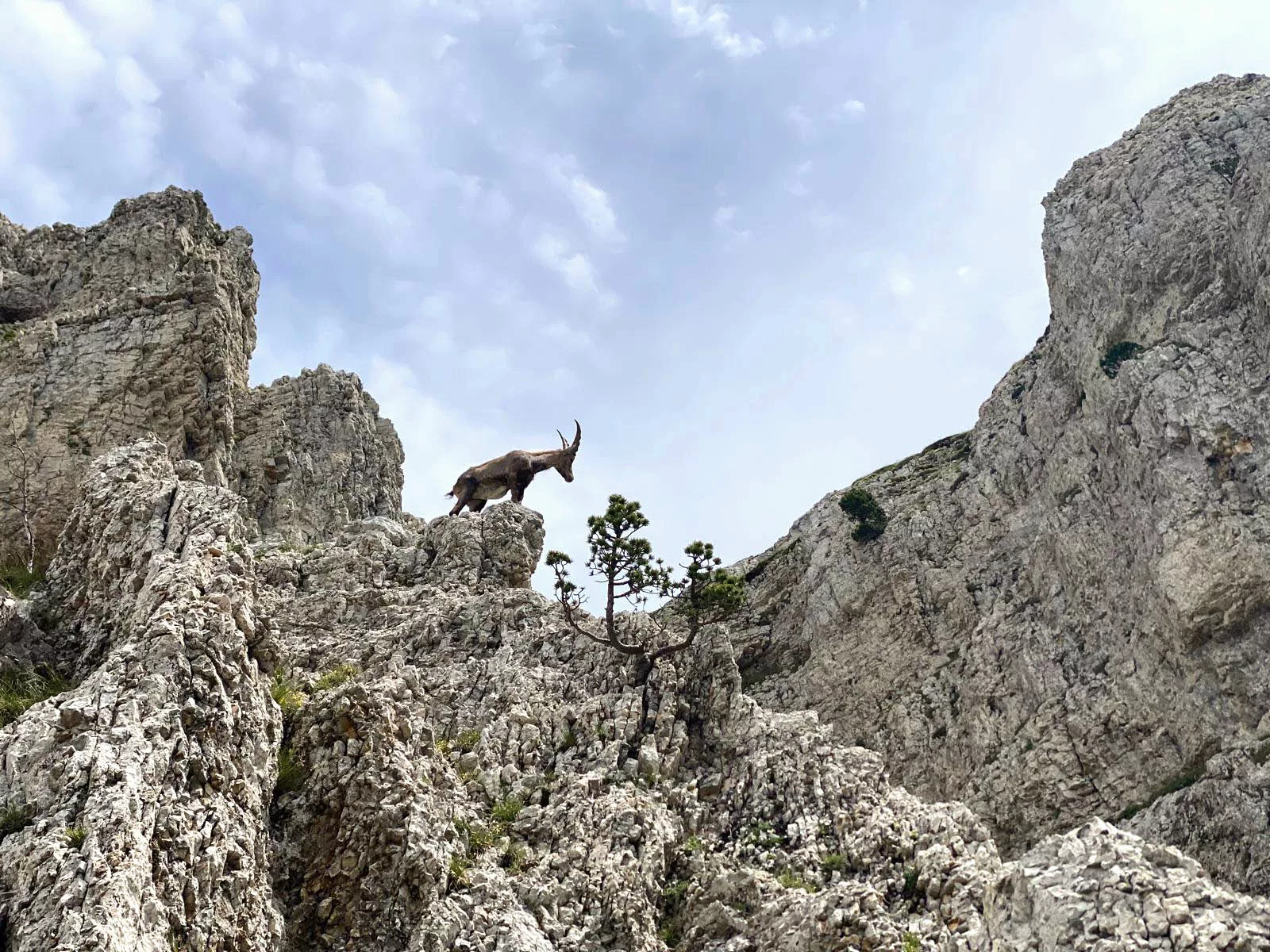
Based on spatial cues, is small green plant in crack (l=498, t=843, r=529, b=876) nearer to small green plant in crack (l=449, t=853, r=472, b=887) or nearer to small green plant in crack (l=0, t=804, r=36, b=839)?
small green plant in crack (l=449, t=853, r=472, b=887)

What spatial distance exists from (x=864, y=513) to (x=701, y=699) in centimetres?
3593

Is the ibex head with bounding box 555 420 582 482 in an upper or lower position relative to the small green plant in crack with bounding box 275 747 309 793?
upper

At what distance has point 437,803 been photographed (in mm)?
20234

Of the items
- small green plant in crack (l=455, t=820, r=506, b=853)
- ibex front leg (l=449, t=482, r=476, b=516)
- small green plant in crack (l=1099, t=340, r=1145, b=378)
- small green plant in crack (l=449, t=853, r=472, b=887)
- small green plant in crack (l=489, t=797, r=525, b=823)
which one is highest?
small green plant in crack (l=1099, t=340, r=1145, b=378)

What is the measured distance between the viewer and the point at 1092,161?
59656 millimetres

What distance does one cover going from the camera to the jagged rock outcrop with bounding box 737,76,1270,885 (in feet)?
138

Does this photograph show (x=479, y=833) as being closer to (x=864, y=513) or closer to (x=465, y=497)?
(x=465, y=497)

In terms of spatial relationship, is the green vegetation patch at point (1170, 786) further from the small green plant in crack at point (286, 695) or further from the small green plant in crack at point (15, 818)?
the small green plant in crack at point (15, 818)

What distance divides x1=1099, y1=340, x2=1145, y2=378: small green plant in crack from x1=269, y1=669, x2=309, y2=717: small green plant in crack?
132 feet

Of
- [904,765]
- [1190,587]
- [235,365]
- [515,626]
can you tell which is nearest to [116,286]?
[235,365]

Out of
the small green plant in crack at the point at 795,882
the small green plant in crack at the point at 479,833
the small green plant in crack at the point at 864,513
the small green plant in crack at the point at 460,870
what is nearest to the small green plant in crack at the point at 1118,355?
the small green plant in crack at the point at 864,513

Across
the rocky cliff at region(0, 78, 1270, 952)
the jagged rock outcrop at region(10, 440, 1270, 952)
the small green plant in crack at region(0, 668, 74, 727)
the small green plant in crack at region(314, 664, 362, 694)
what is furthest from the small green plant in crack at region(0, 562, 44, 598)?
the small green plant in crack at region(314, 664, 362, 694)

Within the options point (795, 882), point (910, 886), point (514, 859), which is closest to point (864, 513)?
point (795, 882)

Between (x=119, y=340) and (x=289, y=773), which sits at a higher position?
(x=119, y=340)
